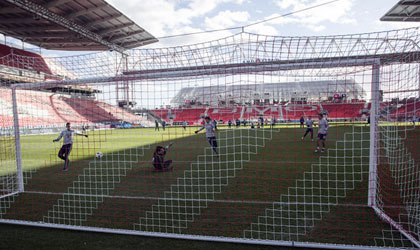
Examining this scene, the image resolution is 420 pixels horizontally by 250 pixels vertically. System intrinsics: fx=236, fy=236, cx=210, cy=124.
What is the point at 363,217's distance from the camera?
12.8ft

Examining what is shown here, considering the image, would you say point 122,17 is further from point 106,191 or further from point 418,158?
point 418,158

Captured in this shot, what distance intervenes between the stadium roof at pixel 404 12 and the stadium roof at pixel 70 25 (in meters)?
24.6

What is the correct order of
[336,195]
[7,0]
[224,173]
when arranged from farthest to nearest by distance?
[7,0] < [224,173] < [336,195]

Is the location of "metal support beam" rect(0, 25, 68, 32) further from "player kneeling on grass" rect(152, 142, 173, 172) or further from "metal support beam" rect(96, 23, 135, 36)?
"player kneeling on grass" rect(152, 142, 173, 172)

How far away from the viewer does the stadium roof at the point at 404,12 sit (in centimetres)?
1956

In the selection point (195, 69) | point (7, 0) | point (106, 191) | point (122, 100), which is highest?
point (7, 0)

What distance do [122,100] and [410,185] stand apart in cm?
671

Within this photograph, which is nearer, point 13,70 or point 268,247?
point 268,247

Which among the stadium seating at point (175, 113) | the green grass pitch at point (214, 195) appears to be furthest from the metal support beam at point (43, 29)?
the stadium seating at point (175, 113)

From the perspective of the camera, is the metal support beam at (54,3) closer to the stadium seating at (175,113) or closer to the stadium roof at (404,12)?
the stadium seating at (175,113)

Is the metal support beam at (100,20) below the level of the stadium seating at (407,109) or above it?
above

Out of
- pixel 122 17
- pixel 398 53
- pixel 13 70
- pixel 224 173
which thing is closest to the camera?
pixel 398 53

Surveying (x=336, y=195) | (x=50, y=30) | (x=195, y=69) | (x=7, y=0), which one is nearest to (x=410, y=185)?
(x=336, y=195)

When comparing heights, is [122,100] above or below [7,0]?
below
